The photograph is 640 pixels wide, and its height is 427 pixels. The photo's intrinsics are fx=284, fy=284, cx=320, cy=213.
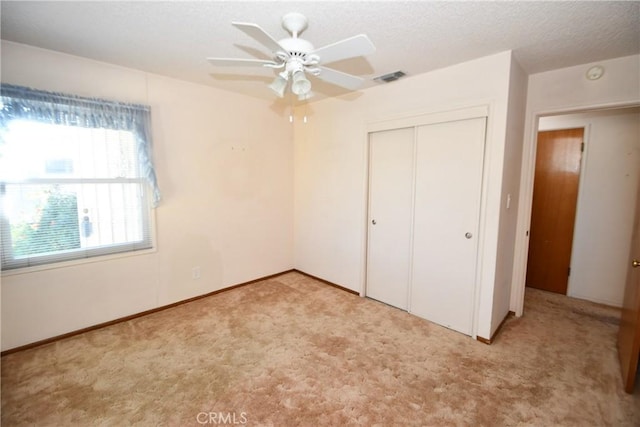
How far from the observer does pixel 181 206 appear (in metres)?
3.09

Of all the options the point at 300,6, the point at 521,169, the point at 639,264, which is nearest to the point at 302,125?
the point at 300,6

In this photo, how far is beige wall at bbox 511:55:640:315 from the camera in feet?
7.47

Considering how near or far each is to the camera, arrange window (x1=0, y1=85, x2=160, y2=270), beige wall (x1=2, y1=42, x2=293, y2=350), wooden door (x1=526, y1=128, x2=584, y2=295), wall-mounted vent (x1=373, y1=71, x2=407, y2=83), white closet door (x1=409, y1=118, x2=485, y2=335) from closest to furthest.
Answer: window (x1=0, y1=85, x2=160, y2=270)
beige wall (x1=2, y1=42, x2=293, y2=350)
white closet door (x1=409, y1=118, x2=485, y2=335)
wall-mounted vent (x1=373, y1=71, x2=407, y2=83)
wooden door (x1=526, y1=128, x2=584, y2=295)

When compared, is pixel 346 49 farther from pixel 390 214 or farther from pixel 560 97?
pixel 560 97

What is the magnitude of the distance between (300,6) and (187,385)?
2528mm

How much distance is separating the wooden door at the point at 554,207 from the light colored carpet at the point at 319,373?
0.74 m

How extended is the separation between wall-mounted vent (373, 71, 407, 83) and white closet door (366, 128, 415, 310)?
0.50 meters

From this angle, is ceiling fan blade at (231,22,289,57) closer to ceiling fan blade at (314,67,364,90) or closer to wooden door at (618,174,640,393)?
ceiling fan blade at (314,67,364,90)

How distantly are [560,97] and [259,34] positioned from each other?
274 cm

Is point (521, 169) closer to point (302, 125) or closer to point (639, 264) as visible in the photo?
point (639, 264)

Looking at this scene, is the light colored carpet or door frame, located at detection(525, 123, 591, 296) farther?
door frame, located at detection(525, 123, 591, 296)

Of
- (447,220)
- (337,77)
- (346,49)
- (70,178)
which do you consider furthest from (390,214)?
(70,178)

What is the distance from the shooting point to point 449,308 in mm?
2711

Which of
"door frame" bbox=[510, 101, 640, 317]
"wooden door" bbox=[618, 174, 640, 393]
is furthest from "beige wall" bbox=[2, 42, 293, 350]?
"wooden door" bbox=[618, 174, 640, 393]
